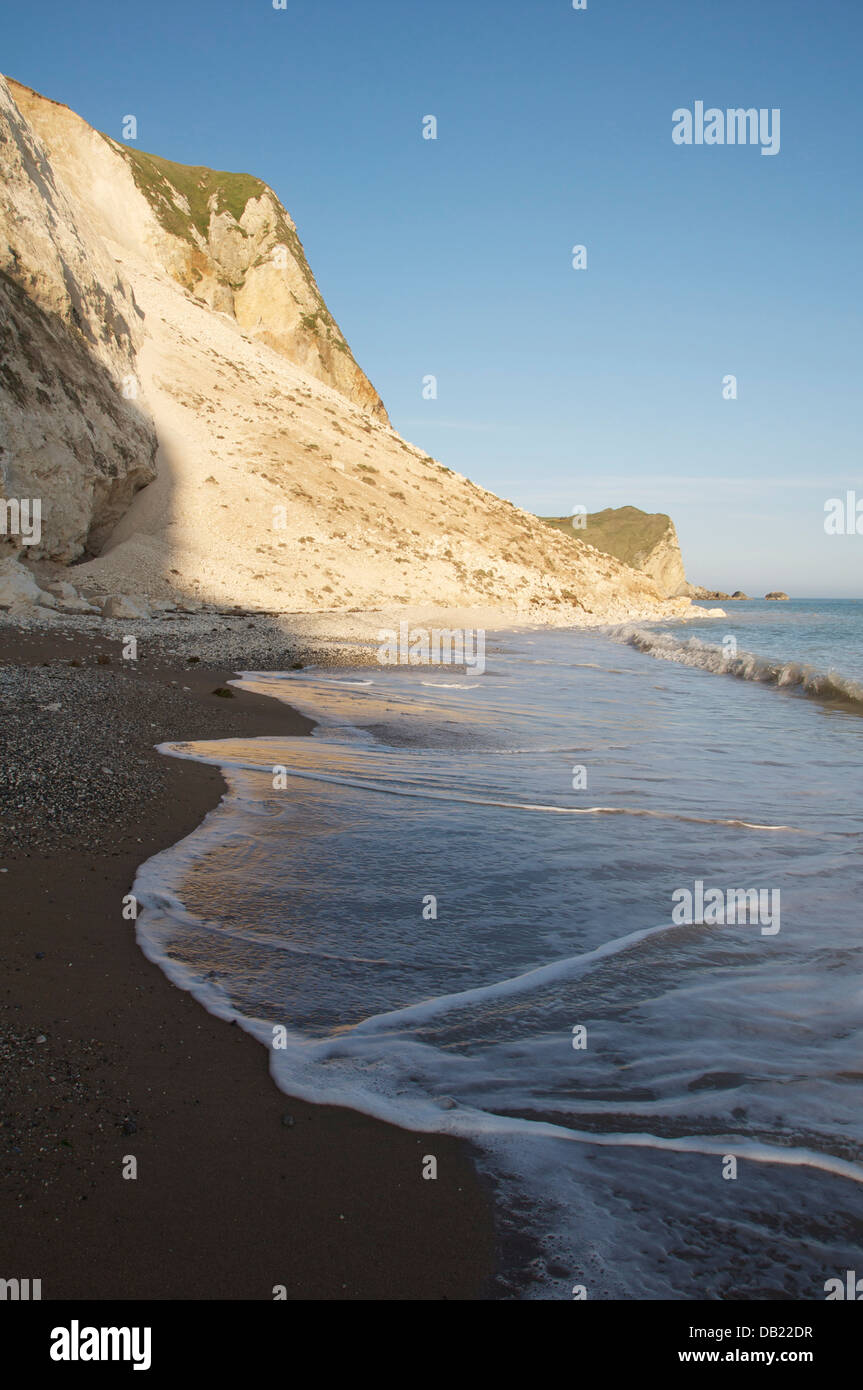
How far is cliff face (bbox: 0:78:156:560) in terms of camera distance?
18.9 meters

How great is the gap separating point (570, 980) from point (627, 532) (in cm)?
13598

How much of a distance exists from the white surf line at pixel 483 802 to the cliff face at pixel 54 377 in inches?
497

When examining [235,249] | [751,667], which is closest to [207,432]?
[751,667]

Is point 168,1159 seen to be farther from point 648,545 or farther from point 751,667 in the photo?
point 648,545

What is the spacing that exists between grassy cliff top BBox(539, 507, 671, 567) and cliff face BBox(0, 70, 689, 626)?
77.7m

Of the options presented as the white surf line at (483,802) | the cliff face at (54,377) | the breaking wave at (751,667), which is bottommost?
the white surf line at (483,802)

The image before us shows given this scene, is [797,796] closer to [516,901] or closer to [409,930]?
[516,901]

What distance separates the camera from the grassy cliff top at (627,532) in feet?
422

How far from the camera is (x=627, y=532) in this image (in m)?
133

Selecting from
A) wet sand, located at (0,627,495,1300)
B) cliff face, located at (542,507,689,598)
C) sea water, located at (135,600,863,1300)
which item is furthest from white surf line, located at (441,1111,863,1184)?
cliff face, located at (542,507,689,598)

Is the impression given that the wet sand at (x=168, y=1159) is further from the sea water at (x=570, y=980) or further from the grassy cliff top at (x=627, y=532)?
the grassy cliff top at (x=627, y=532)

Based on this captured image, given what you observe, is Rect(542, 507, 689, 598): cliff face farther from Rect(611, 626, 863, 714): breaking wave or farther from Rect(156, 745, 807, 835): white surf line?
Rect(156, 745, 807, 835): white surf line

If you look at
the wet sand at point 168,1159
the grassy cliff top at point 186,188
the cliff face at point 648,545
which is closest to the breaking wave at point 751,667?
→ the wet sand at point 168,1159
